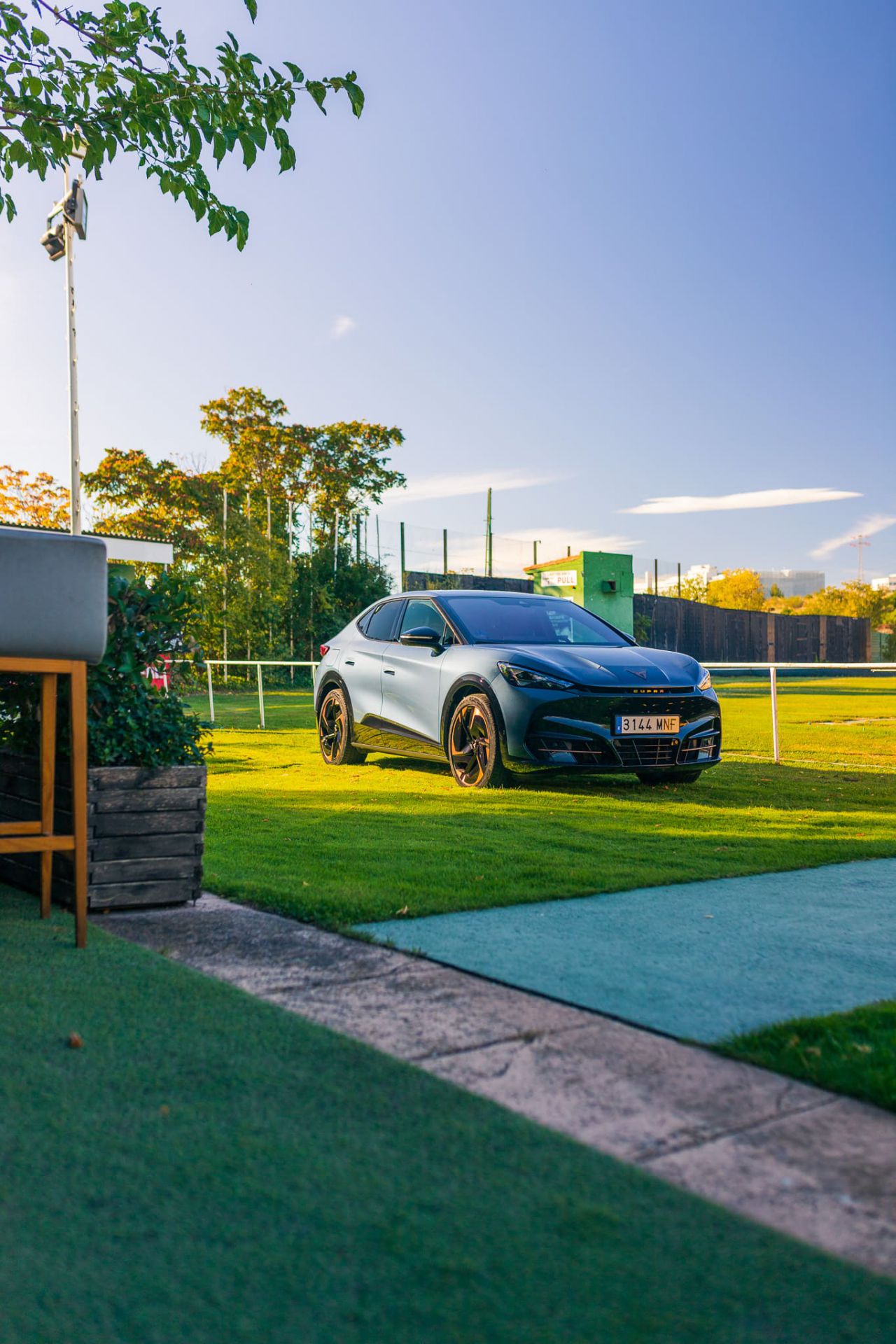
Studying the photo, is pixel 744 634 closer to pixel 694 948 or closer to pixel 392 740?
pixel 392 740

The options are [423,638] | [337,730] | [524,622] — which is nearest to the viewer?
[423,638]

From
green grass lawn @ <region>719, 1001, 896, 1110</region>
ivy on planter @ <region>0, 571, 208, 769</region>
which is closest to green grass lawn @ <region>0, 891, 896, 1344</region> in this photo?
green grass lawn @ <region>719, 1001, 896, 1110</region>

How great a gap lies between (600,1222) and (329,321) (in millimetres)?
21420

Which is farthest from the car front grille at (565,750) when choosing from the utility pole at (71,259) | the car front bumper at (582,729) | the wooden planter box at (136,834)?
the utility pole at (71,259)

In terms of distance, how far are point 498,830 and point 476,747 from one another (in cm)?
183

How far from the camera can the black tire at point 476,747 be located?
747 centimetres

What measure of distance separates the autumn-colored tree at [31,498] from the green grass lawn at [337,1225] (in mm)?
34862

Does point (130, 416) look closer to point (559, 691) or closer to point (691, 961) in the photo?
point (559, 691)

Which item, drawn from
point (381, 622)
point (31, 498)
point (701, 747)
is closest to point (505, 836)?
point (701, 747)

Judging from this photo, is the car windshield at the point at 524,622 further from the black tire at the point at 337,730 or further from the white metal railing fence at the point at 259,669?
the white metal railing fence at the point at 259,669

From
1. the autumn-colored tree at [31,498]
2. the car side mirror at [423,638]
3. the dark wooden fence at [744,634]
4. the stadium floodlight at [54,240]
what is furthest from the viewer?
the dark wooden fence at [744,634]

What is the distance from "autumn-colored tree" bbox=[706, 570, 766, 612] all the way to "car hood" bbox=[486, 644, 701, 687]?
59.9 meters

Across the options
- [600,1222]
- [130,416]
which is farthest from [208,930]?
[130,416]

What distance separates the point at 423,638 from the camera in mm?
8117
